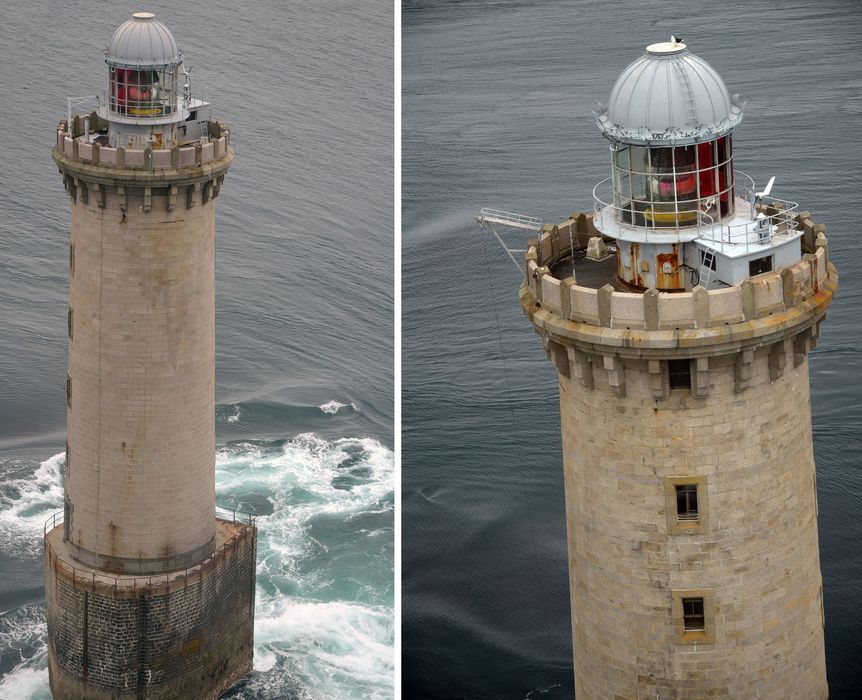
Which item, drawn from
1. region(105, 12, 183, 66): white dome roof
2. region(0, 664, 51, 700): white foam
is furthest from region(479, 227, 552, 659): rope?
region(105, 12, 183, 66): white dome roof

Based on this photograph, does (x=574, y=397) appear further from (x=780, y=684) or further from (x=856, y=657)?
(x=856, y=657)

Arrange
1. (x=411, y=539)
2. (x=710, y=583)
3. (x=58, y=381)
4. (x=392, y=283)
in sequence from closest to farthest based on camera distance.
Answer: (x=710, y=583), (x=411, y=539), (x=58, y=381), (x=392, y=283)

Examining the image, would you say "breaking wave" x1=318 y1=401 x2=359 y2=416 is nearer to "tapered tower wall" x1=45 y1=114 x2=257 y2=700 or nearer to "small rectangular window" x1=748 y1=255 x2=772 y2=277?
"tapered tower wall" x1=45 y1=114 x2=257 y2=700

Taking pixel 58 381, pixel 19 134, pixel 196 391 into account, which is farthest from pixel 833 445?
pixel 19 134

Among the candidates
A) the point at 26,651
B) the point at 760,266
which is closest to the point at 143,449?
the point at 26,651

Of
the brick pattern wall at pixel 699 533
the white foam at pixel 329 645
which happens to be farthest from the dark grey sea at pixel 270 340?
the brick pattern wall at pixel 699 533

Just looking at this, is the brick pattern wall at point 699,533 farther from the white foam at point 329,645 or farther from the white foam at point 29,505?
the white foam at point 29,505

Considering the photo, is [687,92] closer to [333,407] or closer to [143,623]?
[143,623]
